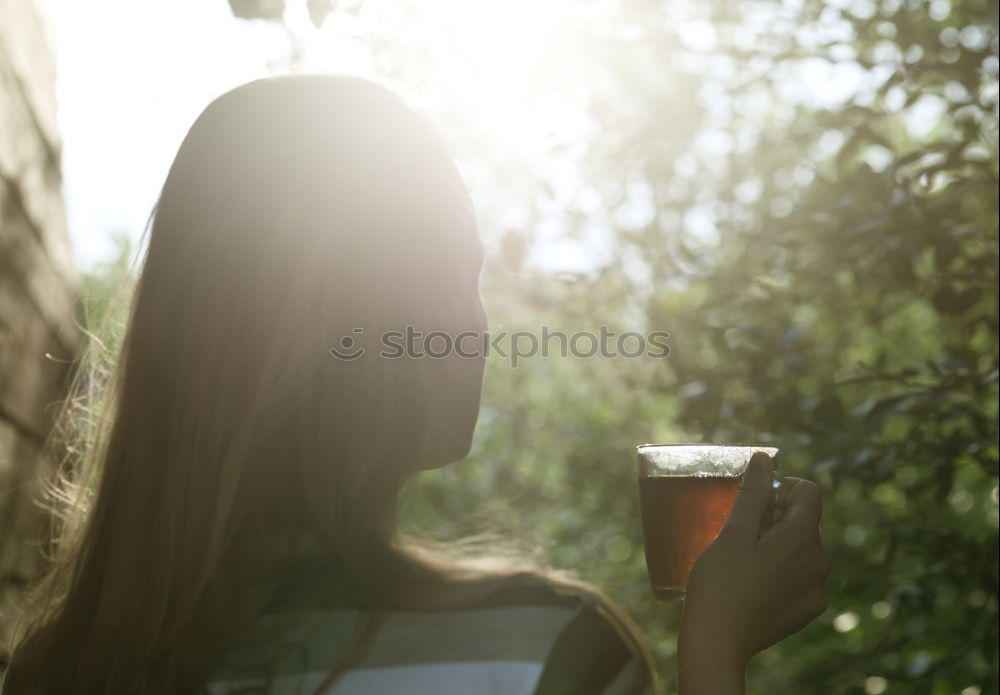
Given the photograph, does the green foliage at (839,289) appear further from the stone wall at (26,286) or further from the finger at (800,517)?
the stone wall at (26,286)

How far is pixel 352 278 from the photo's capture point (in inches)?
56.5

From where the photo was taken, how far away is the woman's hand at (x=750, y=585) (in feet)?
4.16

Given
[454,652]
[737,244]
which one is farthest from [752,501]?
[737,244]

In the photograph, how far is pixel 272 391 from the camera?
140 cm

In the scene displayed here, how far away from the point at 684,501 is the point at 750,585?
27cm

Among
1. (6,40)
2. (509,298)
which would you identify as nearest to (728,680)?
(6,40)

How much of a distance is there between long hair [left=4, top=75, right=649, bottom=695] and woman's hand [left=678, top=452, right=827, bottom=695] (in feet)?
0.41

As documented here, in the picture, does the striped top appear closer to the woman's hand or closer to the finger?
the woman's hand

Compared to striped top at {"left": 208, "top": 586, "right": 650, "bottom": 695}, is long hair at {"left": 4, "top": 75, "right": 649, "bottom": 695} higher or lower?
higher

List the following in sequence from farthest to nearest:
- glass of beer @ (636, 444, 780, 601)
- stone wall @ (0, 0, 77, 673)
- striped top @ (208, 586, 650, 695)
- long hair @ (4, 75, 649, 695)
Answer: stone wall @ (0, 0, 77, 673), glass of beer @ (636, 444, 780, 601), long hair @ (4, 75, 649, 695), striped top @ (208, 586, 650, 695)

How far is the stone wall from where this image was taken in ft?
8.61

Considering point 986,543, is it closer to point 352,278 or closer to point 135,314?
point 352,278

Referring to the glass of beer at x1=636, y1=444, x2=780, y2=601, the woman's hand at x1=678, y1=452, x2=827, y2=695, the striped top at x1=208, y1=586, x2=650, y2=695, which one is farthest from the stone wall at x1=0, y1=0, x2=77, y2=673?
the woman's hand at x1=678, y1=452, x2=827, y2=695

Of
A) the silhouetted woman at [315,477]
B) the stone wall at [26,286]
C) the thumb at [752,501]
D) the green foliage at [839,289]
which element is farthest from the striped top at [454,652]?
the stone wall at [26,286]
